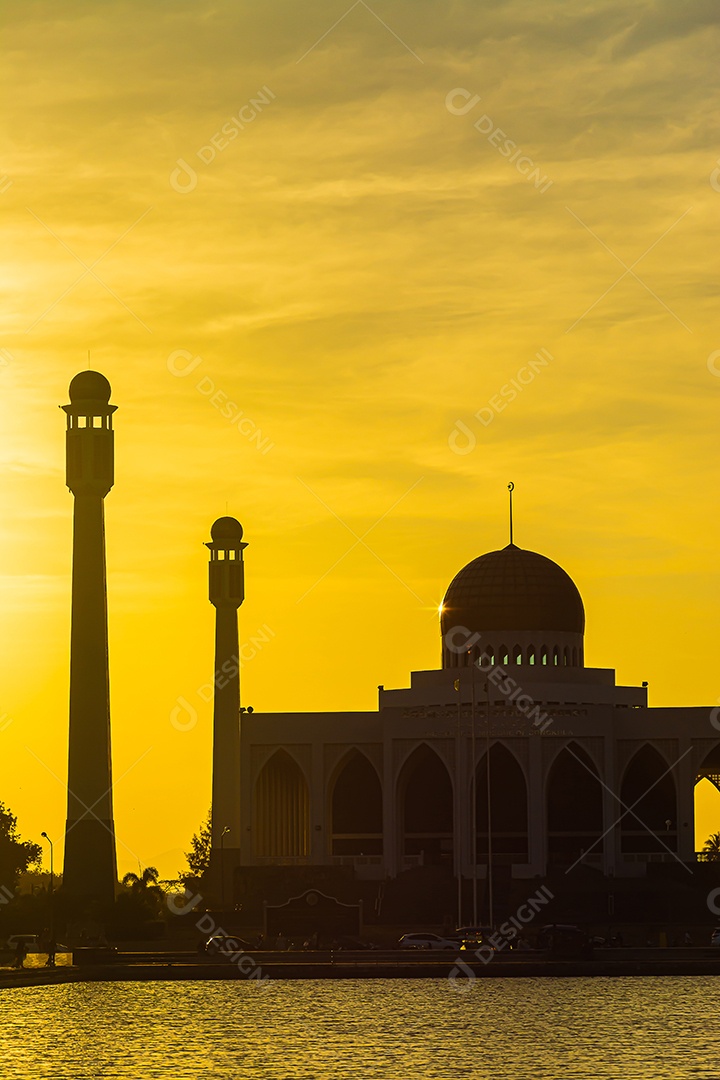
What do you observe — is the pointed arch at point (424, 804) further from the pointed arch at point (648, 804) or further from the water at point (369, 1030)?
the water at point (369, 1030)

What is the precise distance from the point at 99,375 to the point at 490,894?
29068 millimetres

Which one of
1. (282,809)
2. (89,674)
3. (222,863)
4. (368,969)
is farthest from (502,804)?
(368,969)

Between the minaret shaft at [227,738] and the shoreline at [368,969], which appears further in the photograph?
the minaret shaft at [227,738]

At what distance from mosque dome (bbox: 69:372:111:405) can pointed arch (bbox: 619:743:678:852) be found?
100 ft

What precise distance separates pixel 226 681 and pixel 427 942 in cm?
4262

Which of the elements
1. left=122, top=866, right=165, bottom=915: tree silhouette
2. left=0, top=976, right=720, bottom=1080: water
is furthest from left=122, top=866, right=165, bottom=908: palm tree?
left=0, top=976, right=720, bottom=1080: water

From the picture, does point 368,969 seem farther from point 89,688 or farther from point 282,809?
point 282,809

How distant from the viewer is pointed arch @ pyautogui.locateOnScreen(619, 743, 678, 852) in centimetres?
9912

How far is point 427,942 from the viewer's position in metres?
73.1

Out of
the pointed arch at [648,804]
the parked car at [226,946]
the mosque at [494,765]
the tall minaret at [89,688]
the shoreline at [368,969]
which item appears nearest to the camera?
the shoreline at [368,969]

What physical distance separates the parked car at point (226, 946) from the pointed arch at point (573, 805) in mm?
24396

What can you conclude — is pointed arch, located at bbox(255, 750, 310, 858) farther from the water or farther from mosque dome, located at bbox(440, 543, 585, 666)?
the water

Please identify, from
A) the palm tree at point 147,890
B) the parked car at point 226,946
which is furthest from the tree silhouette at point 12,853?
the parked car at point 226,946

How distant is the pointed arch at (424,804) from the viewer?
3910 inches
